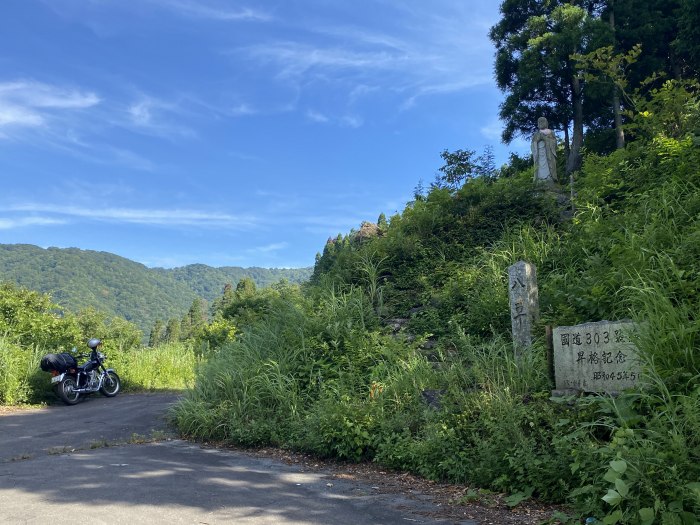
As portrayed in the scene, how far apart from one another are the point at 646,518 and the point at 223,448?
17.0 ft

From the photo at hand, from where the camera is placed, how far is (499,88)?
73.8ft

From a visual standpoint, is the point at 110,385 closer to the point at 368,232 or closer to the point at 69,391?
the point at 69,391

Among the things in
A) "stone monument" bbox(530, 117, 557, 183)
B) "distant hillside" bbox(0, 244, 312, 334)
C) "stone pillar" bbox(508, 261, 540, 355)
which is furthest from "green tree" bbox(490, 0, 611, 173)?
"distant hillside" bbox(0, 244, 312, 334)

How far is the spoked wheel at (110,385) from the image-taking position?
11672mm

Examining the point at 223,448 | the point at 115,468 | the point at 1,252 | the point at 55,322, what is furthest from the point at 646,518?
the point at 1,252

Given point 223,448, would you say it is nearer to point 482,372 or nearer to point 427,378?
point 427,378

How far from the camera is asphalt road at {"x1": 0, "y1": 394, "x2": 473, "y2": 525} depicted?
3.95 metres

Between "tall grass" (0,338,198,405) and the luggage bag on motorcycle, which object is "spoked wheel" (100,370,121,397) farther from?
the luggage bag on motorcycle

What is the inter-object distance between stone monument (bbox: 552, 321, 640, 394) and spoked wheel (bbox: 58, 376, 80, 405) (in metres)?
9.42

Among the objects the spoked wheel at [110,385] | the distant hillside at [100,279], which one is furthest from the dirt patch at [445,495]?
the distant hillside at [100,279]

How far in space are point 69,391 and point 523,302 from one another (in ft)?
29.7

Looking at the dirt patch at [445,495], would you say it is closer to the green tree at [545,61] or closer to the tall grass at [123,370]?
the tall grass at [123,370]

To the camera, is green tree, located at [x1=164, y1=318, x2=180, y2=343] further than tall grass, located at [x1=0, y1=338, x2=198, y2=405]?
Yes

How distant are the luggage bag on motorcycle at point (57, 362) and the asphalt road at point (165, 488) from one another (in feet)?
10.5
